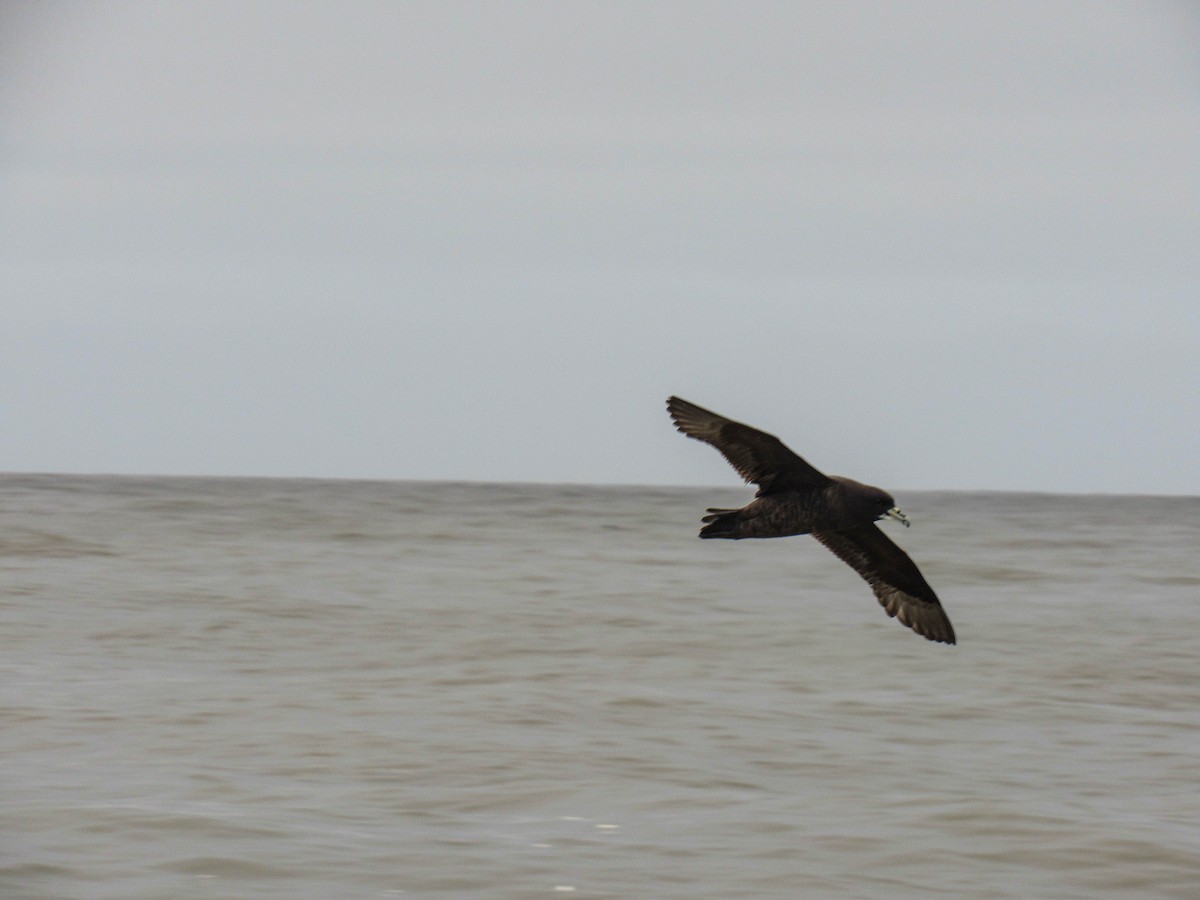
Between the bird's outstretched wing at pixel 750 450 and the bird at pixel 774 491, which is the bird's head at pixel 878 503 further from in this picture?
the bird's outstretched wing at pixel 750 450

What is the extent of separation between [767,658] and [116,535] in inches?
540

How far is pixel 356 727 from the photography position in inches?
572

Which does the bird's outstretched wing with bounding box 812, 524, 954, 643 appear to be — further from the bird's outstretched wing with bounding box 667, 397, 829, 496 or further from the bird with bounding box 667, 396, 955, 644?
the bird's outstretched wing with bounding box 667, 397, 829, 496

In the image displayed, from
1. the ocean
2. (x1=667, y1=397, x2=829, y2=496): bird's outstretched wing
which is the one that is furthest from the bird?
the ocean

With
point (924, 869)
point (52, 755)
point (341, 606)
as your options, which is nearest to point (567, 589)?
point (341, 606)

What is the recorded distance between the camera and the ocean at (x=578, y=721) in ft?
35.4

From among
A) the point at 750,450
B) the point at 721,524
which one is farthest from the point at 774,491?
the point at 721,524

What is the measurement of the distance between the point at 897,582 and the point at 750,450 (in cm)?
272

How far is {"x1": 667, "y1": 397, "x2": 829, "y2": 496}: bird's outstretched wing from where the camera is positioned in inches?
403

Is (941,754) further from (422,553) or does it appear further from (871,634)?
(422,553)

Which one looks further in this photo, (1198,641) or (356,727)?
(1198,641)

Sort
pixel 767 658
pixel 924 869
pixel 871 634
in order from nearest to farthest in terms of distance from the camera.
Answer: pixel 924 869, pixel 767 658, pixel 871 634

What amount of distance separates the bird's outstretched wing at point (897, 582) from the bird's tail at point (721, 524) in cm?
233

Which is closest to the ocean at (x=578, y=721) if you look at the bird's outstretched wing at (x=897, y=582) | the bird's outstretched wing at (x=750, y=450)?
the bird's outstretched wing at (x=897, y=582)
